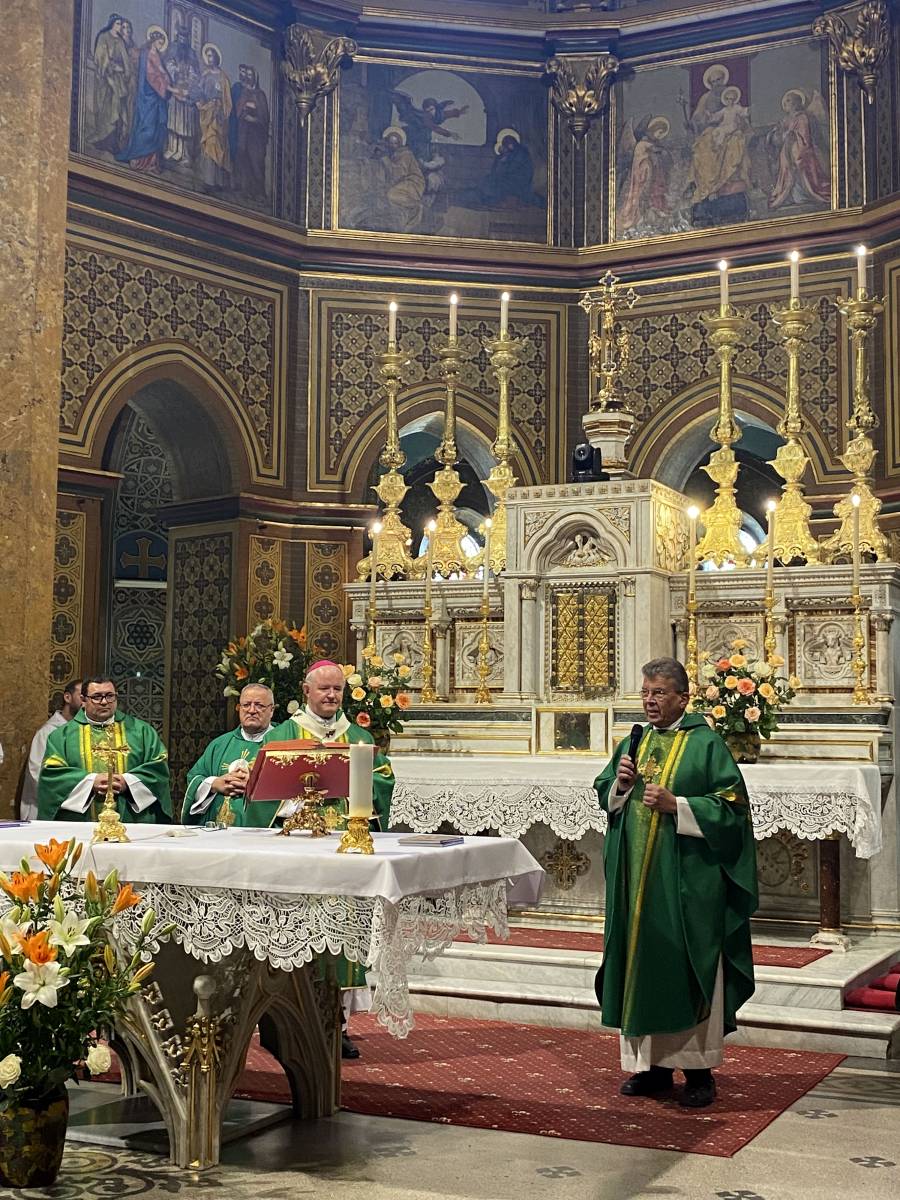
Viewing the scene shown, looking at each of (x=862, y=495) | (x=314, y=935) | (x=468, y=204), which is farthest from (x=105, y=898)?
(x=468, y=204)

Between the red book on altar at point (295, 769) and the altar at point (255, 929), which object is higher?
the red book on altar at point (295, 769)

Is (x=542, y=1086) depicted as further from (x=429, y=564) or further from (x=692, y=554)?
(x=429, y=564)

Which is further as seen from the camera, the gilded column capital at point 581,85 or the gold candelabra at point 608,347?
the gilded column capital at point 581,85

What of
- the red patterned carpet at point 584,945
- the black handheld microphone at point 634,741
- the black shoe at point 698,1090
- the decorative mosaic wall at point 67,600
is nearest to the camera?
the black shoe at point 698,1090

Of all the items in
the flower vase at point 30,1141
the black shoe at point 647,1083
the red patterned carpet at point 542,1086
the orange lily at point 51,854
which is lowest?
the red patterned carpet at point 542,1086

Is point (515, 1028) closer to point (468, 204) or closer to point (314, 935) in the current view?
point (314, 935)

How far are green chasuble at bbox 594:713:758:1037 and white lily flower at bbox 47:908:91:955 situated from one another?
2278 mm

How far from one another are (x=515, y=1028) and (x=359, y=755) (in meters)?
2.96

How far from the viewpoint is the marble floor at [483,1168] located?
505cm

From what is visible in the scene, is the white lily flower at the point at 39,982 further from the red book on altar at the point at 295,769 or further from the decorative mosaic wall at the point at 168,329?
the decorative mosaic wall at the point at 168,329

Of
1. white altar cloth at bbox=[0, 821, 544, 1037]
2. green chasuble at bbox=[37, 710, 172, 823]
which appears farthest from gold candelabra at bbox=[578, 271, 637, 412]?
white altar cloth at bbox=[0, 821, 544, 1037]

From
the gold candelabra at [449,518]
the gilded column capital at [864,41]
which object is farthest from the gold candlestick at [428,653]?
the gilded column capital at [864,41]

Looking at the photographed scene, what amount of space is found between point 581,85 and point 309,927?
11.9m

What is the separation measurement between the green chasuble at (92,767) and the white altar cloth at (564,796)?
214 cm
